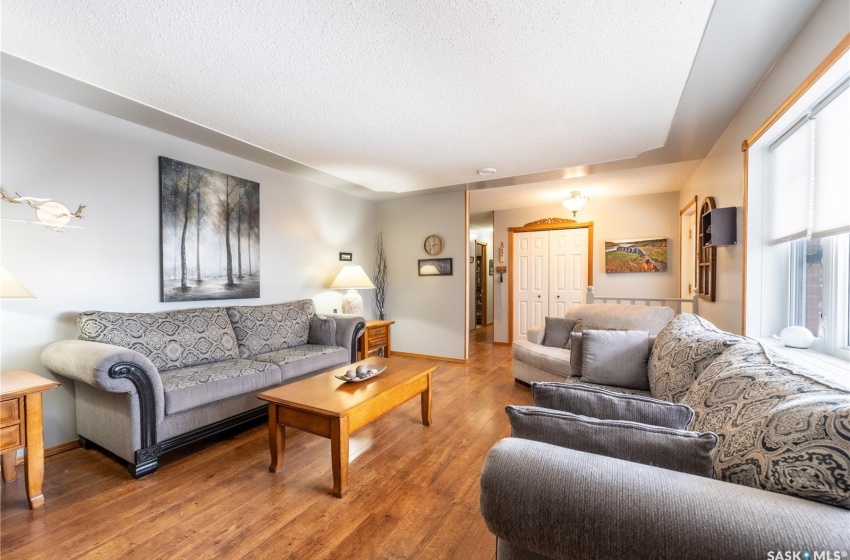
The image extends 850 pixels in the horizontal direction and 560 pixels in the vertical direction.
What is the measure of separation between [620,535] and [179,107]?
10.3 feet

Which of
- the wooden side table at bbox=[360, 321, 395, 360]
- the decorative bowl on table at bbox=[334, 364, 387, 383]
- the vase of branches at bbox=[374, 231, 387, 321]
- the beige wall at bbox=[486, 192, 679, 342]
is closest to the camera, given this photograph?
the decorative bowl on table at bbox=[334, 364, 387, 383]

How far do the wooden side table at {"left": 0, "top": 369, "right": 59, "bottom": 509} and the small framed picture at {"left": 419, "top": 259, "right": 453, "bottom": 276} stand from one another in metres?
3.87

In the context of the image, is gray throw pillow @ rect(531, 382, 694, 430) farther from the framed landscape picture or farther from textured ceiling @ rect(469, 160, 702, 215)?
the framed landscape picture

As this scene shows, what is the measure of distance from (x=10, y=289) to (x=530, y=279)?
5661mm

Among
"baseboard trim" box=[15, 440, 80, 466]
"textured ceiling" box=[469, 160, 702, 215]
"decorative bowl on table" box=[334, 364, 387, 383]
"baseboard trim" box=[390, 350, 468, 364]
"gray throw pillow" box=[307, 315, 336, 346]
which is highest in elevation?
"textured ceiling" box=[469, 160, 702, 215]

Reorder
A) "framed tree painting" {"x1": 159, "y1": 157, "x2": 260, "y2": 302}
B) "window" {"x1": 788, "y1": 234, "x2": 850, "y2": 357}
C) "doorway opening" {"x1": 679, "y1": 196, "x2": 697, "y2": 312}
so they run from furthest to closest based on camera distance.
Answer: "doorway opening" {"x1": 679, "y1": 196, "x2": 697, "y2": 312}
"framed tree painting" {"x1": 159, "y1": 157, "x2": 260, "y2": 302}
"window" {"x1": 788, "y1": 234, "x2": 850, "y2": 357}

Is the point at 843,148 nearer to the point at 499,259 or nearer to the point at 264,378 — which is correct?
the point at 264,378

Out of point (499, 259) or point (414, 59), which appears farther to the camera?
point (499, 259)

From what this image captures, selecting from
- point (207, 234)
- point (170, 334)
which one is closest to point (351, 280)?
point (207, 234)

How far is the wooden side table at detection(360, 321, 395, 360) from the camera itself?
14.0 ft

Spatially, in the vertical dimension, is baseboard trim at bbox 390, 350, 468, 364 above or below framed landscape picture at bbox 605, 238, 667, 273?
below

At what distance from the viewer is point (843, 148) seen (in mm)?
1551

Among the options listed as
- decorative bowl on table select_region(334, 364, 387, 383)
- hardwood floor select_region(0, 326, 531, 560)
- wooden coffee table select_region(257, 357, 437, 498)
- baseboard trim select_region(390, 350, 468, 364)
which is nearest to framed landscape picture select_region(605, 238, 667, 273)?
baseboard trim select_region(390, 350, 468, 364)

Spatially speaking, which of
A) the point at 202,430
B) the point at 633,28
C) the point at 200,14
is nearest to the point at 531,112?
the point at 633,28
